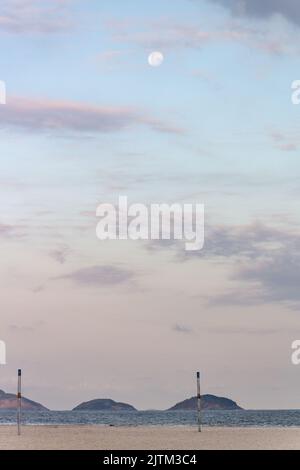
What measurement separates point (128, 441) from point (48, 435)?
368 inches

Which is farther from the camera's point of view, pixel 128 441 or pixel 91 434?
pixel 91 434

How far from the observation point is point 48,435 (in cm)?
5659
